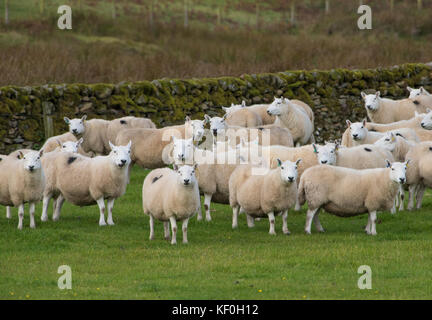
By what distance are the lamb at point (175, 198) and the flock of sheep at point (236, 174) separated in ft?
0.05

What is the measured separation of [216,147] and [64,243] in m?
4.47

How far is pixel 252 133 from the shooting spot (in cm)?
1739

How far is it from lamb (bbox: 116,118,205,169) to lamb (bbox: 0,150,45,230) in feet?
16.1

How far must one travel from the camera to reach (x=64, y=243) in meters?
11.9

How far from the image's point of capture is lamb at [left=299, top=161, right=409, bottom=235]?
41.1 feet

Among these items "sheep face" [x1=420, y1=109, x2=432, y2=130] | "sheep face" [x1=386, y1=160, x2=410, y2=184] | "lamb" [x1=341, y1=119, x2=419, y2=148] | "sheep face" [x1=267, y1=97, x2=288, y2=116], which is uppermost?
"sheep face" [x1=267, y1=97, x2=288, y2=116]

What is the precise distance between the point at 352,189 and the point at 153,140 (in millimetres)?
6276

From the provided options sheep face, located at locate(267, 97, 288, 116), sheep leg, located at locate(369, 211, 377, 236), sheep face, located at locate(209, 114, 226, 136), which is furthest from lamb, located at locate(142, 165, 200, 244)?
sheep face, located at locate(267, 97, 288, 116)

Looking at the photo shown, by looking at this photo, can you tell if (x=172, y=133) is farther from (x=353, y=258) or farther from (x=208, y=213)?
(x=353, y=258)

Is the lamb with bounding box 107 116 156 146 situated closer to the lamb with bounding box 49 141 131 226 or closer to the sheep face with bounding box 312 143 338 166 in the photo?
the lamb with bounding box 49 141 131 226

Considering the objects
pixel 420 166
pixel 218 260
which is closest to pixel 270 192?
pixel 218 260

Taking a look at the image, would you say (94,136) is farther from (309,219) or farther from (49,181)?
(309,219)
